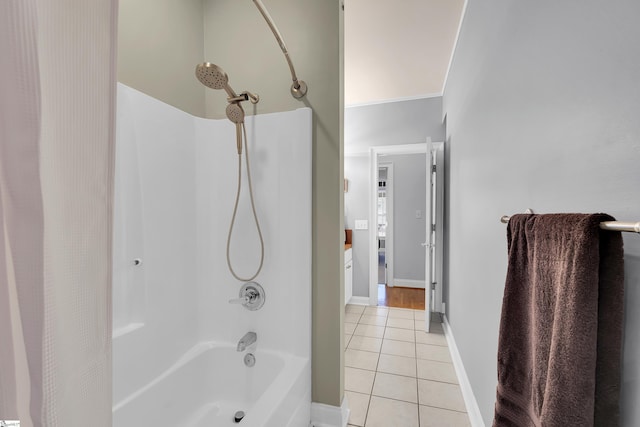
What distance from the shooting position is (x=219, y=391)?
1.54 metres

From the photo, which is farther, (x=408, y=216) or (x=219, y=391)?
(x=408, y=216)

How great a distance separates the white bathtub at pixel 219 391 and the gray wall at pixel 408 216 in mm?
3380

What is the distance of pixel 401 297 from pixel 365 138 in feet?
7.85

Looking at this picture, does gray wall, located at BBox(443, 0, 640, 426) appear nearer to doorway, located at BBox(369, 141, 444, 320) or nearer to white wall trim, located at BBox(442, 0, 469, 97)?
white wall trim, located at BBox(442, 0, 469, 97)

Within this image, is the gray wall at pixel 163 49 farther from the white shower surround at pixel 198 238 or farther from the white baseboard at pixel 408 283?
the white baseboard at pixel 408 283

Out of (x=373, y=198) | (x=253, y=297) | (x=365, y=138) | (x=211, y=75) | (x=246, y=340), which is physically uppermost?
(x=365, y=138)

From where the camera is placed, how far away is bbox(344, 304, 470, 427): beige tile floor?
5.47 feet

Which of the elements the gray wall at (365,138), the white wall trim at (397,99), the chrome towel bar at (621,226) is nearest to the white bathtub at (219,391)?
the chrome towel bar at (621,226)

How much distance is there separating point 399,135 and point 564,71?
9.43 feet

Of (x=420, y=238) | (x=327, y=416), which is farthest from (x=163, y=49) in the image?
(x=420, y=238)

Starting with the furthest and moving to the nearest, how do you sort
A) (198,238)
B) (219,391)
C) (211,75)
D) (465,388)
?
1. (465,388)
2. (198,238)
3. (219,391)
4. (211,75)

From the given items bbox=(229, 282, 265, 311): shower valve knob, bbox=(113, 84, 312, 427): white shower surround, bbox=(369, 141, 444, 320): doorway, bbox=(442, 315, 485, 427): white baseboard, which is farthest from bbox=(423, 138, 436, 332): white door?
bbox=(229, 282, 265, 311): shower valve knob

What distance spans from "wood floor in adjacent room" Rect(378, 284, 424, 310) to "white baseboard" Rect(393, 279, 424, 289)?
9 cm

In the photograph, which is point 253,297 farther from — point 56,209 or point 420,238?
point 420,238
